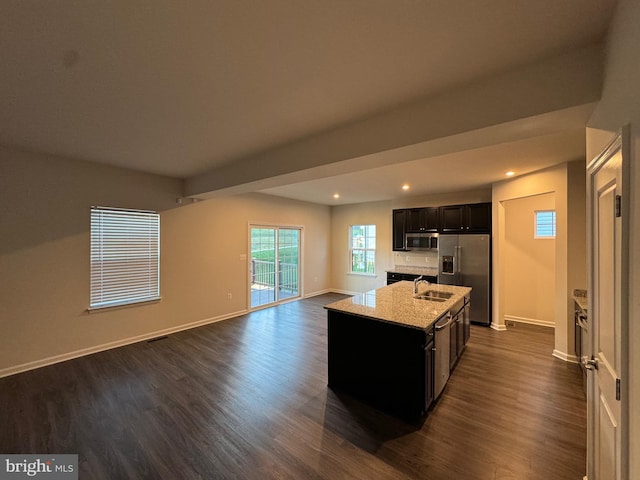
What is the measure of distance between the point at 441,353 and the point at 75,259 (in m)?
4.68

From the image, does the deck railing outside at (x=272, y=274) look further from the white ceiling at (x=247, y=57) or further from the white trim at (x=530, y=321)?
the white trim at (x=530, y=321)

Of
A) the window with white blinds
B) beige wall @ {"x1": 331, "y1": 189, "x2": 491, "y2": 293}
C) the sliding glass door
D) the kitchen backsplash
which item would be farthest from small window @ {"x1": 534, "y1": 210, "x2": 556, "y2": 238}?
the window with white blinds

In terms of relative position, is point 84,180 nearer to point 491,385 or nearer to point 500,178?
point 491,385

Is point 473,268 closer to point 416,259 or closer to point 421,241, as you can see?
point 421,241

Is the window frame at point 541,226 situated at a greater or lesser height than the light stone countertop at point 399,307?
greater

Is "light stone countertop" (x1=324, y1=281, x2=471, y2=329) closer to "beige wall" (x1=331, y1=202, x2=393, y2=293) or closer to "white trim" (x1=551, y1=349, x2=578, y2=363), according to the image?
"white trim" (x1=551, y1=349, x2=578, y2=363)

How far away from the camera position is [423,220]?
5980 millimetres

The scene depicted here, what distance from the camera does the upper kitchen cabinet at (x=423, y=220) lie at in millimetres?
5781

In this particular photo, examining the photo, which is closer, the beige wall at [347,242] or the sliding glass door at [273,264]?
the sliding glass door at [273,264]

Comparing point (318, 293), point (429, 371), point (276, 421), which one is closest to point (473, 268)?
point (429, 371)

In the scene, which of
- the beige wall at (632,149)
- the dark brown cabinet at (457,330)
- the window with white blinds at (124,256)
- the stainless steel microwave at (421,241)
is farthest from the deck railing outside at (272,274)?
the beige wall at (632,149)

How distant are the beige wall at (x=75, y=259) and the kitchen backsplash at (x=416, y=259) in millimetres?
4243

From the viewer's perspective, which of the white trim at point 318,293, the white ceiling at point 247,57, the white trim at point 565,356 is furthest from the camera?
the white trim at point 318,293

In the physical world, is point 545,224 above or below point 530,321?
above
